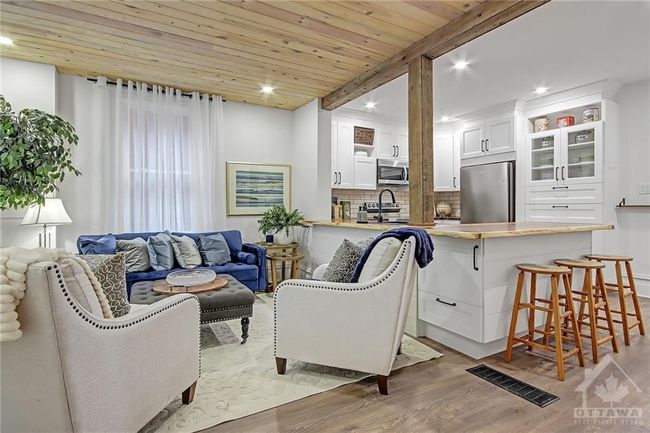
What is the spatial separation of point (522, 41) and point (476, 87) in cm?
125

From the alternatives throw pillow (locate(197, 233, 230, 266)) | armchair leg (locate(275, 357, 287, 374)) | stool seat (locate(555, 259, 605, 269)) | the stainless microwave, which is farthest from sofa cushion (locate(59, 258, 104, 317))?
the stainless microwave

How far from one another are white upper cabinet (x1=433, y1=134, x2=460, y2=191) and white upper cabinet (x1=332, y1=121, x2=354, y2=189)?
185 centimetres

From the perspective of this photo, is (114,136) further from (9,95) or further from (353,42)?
(353,42)

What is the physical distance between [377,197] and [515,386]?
4278 millimetres

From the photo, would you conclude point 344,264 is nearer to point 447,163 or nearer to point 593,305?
point 593,305

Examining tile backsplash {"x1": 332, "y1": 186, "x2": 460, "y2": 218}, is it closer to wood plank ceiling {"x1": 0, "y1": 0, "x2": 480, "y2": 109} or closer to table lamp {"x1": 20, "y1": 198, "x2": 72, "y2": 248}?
wood plank ceiling {"x1": 0, "y1": 0, "x2": 480, "y2": 109}

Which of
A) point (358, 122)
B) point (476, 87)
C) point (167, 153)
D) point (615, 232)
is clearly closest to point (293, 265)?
point (167, 153)

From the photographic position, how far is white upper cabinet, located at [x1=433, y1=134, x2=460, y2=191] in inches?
243

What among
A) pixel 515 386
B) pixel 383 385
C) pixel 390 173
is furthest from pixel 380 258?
pixel 390 173

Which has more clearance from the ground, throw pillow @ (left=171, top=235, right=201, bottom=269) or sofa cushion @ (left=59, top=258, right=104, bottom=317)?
sofa cushion @ (left=59, top=258, right=104, bottom=317)

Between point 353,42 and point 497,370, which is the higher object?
point 353,42

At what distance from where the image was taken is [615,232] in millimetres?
4465

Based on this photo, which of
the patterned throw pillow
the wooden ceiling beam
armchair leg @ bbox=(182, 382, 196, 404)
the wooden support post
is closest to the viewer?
the patterned throw pillow

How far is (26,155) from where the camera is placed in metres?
2.95
